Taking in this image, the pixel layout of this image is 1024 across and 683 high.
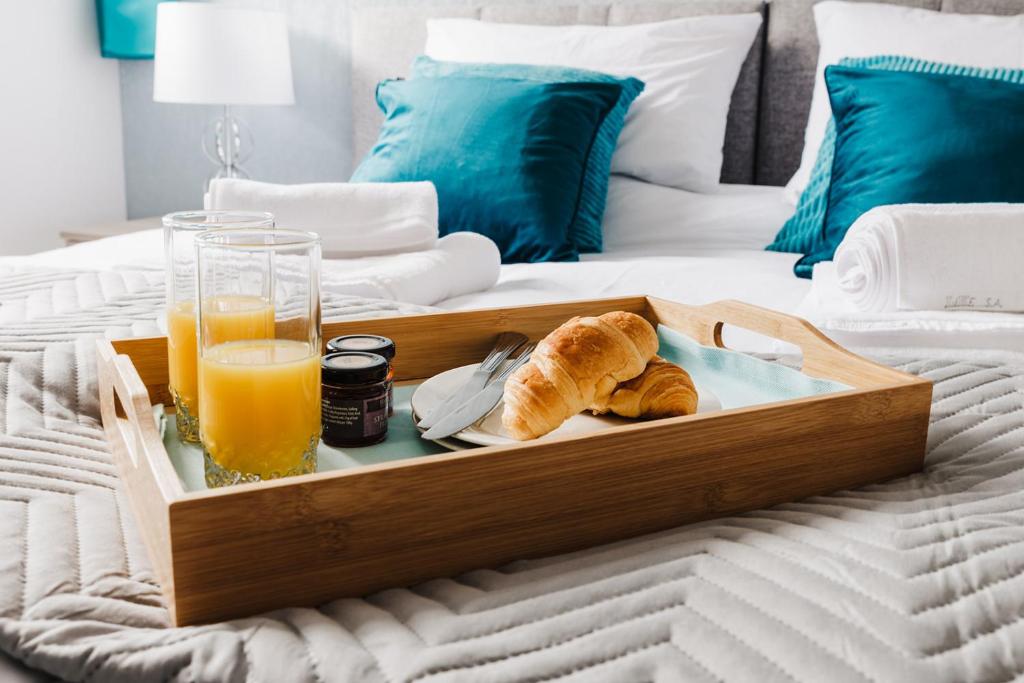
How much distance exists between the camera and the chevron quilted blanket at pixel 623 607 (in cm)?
49

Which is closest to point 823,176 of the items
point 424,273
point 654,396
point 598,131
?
point 598,131

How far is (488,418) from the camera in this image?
824 mm

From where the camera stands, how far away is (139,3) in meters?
3.22

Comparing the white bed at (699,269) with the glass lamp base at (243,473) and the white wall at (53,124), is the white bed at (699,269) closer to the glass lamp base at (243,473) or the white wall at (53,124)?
the glass lamp base at (243,473)

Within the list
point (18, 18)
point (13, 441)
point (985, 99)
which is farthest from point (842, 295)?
point (18, 18)

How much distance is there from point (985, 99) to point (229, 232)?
1531 mm

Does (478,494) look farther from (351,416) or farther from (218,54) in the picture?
(218,54)

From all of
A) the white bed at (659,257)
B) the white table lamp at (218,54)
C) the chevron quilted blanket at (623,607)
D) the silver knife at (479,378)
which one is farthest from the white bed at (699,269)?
the white table lamp at (218,54)

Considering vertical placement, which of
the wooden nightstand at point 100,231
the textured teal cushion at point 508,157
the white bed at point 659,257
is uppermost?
the textured teal cushion at point 508,157

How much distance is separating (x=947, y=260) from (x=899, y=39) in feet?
3.01

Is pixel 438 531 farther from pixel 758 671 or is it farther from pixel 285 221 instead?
pixel 285 221

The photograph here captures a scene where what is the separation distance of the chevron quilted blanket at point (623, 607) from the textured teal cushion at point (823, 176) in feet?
4.14

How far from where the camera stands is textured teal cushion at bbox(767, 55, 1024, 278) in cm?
184

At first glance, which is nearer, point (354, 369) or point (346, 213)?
point (354, 369)
